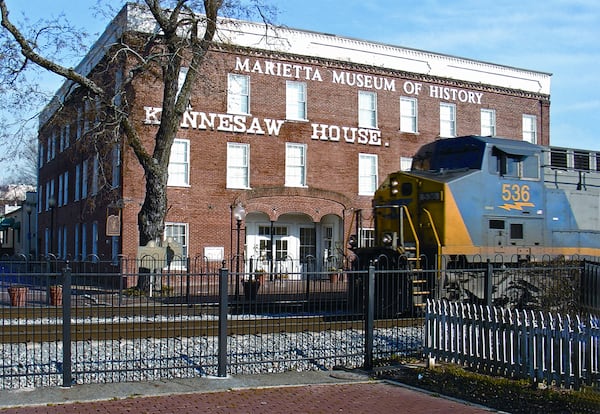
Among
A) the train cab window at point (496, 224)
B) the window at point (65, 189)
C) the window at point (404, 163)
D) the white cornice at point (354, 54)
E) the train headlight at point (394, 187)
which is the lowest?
the train cab window at point (496, 224)

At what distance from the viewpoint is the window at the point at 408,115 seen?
35.3m

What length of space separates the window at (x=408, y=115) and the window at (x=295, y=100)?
18.4 feet

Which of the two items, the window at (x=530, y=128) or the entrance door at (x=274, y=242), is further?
the window at (x=530, y=128)

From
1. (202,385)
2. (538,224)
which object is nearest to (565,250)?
(538,224)

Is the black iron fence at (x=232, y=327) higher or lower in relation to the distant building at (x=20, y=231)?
lower

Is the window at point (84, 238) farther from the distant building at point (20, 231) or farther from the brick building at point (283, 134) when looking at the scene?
the distant building at point (20, 231)

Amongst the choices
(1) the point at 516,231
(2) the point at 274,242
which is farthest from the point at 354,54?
(1) the point at 516,231

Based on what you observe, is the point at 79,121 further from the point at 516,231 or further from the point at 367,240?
the point at 516,231

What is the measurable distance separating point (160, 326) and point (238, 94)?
824 inches

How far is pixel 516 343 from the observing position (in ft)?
33.3

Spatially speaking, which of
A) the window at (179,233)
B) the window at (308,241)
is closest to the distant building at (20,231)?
the window at (179,233)

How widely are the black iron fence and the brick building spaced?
46.2 feet

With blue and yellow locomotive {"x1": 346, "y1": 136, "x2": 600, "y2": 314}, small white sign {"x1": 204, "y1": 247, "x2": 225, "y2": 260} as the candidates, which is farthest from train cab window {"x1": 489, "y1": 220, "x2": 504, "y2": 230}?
small white sign {"x1": 204, "y1": 247, "x2": 225, "y2": 260}

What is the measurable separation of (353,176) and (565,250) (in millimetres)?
17196
